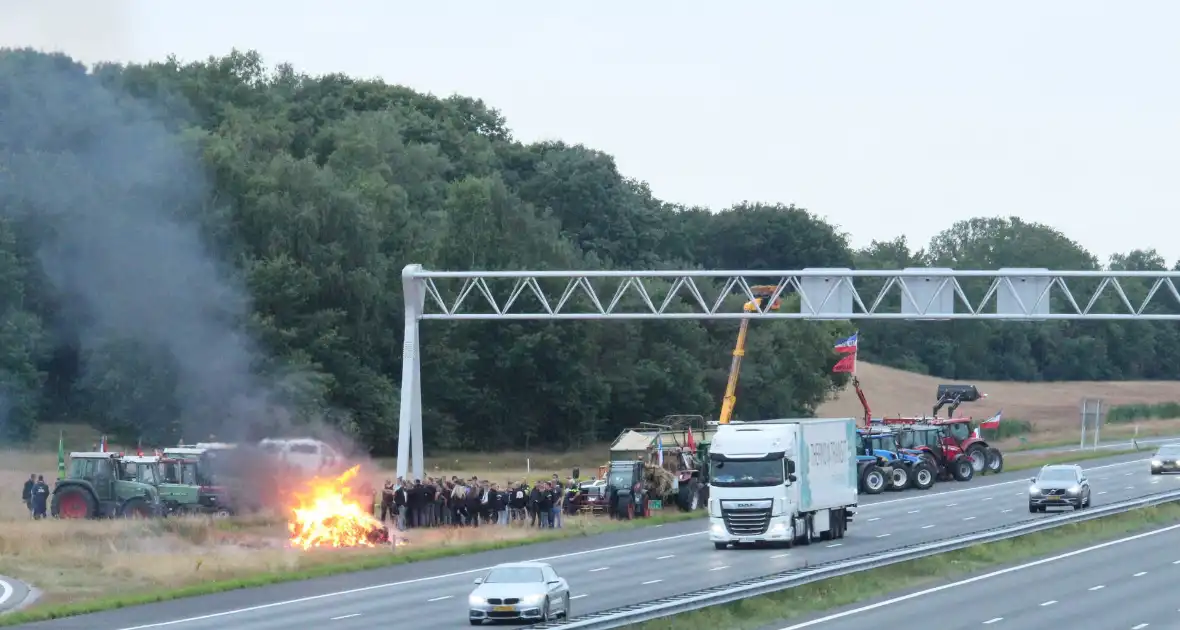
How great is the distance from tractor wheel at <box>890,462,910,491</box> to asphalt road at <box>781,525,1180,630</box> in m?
24.0

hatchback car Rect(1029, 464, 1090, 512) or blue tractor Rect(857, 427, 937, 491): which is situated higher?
blue tractor Rect(857, 427, 937, 491)

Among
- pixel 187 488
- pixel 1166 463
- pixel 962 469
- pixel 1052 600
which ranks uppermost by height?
pixel 1166 463

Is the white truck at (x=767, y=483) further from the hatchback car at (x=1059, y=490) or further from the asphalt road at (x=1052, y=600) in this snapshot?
the hatchback car at (x=1059, y=490)

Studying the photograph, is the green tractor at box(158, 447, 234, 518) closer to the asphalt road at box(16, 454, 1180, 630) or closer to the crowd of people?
the crowd of people

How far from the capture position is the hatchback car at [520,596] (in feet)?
95.1

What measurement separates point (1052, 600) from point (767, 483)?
1149 cm

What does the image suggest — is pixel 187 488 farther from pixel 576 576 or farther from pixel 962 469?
pixel 962 469

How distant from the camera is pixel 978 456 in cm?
7412

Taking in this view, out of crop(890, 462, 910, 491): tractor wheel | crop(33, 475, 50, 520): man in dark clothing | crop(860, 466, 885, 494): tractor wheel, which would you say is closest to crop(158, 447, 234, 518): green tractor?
crop(33, 475, 50, 520): man in dark clothing

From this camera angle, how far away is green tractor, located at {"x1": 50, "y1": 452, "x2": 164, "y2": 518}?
49.5m

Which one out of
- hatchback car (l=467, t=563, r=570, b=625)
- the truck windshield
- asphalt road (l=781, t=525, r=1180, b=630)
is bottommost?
asphalt road (l=781, t=525, r=1180, b=630)

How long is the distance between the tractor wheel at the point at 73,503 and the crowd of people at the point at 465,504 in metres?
8.68

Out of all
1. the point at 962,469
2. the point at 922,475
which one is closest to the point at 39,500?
the point at 922,475

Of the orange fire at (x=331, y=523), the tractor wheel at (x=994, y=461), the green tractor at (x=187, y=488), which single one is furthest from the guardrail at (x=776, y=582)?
the tractor wheel at (x=994, y=461)
